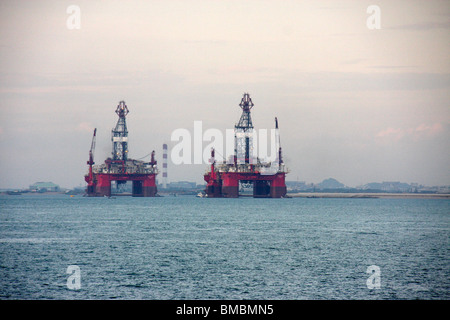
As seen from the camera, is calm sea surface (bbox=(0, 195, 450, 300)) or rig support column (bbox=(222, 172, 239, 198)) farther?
rig support column (bbox=(222, 172, 239, 198))

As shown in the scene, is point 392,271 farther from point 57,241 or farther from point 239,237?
point 57,241

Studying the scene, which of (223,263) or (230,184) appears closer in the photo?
(223,263)

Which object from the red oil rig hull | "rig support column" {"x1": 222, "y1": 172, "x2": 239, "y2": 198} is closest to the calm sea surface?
the red oil rig hull

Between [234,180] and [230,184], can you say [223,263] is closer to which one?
[234,180]

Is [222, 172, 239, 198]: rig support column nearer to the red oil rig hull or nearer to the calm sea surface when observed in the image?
the red oil rig hull

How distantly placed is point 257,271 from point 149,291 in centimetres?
1084

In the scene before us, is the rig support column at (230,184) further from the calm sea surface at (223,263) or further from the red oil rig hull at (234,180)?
the calm sea surface at (223,263)

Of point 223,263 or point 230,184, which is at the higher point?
point 230,184

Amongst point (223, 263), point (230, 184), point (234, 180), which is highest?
point (234, 180)

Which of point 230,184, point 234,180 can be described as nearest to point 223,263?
point 234,180

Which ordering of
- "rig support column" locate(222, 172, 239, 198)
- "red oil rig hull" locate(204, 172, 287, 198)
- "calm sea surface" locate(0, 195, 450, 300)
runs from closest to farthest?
1. "calm sea surface" locate(0, 195, 450, 300)
2. "red oil rig hull" locate(204, 172, 287, 198)
3. "rig support column" locate(222, 172, 239, 198)

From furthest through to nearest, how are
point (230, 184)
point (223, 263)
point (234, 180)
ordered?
point (230, 184)
point (234, 180)
point (223, 263)

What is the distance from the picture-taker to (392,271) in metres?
47.0
